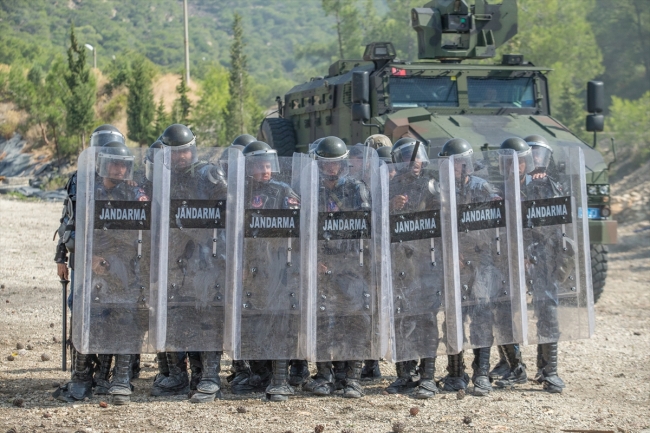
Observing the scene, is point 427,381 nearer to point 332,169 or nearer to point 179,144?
point 332,169

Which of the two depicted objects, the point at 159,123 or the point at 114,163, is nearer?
the point at 114,163

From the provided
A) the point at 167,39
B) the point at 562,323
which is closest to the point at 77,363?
the point at 562,323

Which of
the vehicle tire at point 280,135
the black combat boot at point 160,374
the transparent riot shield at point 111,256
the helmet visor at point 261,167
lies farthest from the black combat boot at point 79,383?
the vehicle tire at point 280,135

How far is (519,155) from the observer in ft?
23.0

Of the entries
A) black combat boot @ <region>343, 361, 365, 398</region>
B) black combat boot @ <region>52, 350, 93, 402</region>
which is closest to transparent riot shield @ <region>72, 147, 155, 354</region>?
black combat boot @ <region>52, 350, 93, 402</region>

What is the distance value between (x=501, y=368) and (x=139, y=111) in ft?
84.8

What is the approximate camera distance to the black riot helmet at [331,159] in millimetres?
6637

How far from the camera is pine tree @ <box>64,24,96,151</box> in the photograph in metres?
28.1

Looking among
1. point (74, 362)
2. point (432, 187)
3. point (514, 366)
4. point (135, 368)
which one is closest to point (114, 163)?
point (74, 362)

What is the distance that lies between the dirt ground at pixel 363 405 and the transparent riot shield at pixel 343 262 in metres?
0.42

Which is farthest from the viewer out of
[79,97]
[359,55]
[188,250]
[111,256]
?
[359,55]

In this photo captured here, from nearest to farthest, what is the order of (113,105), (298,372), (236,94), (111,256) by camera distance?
1. (111,256)
2. (298,372)
3. (236,94)
4. (113,105)

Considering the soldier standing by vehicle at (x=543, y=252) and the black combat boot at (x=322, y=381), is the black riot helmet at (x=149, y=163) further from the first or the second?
the soldier standing by vehicle at (x=543, y=252)

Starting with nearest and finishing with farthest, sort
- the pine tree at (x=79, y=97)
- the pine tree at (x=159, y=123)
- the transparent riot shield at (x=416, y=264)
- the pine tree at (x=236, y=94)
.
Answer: the transparent riot shield at (x=416, y=264), the pine tree at (x=79, y=97), the pine tree at (x=159, y=123), the pine tree at (x=236, y=94)
